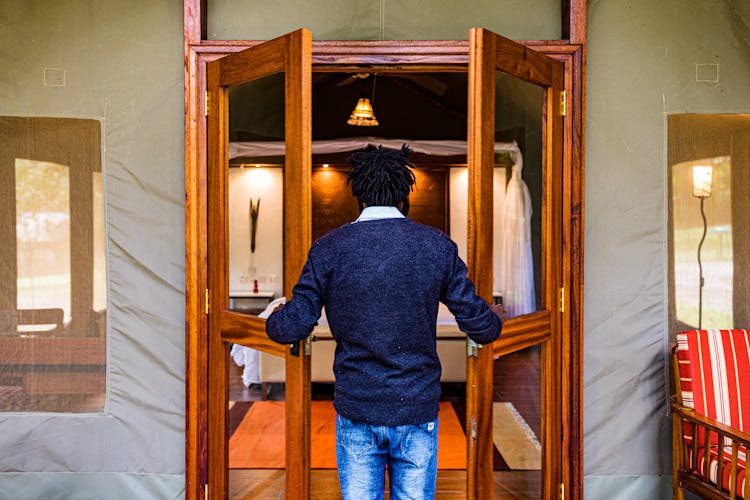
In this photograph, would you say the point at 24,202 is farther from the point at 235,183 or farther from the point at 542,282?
the point at 542,282

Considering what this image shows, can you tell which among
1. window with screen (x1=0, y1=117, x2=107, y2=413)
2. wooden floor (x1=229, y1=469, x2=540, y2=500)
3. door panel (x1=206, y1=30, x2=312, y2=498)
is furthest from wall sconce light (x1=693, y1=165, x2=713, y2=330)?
window with screen (x1=0, y1=117, x2=107, y2=413)

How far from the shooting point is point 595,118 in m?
2.97

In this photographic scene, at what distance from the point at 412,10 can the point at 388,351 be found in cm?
187

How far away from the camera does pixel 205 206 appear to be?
2900 millimetres

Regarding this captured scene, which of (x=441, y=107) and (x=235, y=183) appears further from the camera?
(x=441, y=107)

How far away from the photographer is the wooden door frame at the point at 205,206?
2.89 m

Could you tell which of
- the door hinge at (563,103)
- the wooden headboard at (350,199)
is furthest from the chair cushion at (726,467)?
the wooden headboard at (350,199)

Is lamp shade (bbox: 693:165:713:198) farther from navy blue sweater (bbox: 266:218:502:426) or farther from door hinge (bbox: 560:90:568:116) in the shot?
navy blue sweater (bbox: 266:218:502:426)

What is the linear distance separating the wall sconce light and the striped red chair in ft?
0.87

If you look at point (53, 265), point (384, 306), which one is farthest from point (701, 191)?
point (53, 265)

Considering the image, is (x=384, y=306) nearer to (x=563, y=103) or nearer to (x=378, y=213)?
(x=378, y=213)

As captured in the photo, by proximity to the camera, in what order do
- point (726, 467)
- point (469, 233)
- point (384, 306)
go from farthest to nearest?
point (726, 467) < point (469, 233) < point (384, 306)

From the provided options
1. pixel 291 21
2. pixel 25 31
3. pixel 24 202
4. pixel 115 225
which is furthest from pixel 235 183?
pixel 25 31

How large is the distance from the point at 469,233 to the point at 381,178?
0.55 m
